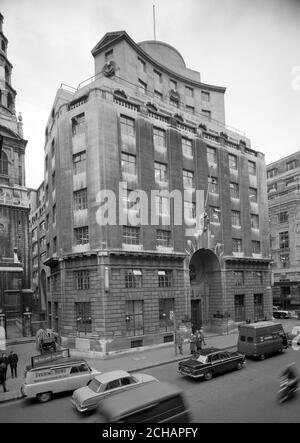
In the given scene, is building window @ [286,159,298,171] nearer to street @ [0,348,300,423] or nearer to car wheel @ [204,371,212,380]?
street @ [0,348,300,423]

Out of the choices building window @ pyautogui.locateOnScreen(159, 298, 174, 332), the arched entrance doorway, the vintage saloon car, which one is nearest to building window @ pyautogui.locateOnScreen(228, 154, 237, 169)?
the arched entrance doorway

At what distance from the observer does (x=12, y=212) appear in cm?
4478

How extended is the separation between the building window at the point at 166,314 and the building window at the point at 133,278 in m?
3.33

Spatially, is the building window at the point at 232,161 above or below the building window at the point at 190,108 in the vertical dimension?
below

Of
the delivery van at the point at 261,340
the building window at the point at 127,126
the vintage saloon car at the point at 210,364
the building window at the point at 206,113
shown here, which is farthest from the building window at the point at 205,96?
the vintage saloon car at the point at 210,364

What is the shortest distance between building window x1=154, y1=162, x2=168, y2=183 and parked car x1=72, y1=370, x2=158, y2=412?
2179cm

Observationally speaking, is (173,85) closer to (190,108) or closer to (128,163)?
(190,108)

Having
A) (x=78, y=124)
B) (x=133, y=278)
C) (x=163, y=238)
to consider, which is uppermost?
(x=78, y=124)

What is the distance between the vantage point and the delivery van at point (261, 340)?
78.9 feet

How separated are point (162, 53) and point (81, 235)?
31.0m

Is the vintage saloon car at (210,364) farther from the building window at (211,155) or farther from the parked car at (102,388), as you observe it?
the building window at (211,155)

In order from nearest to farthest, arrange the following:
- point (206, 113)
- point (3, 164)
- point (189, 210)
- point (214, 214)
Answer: point (189, 210), point (214, 214), point (3, 164), point (206, 113)

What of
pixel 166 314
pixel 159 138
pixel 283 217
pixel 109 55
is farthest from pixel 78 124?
pixel 283 217

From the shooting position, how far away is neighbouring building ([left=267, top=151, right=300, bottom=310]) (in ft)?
197
